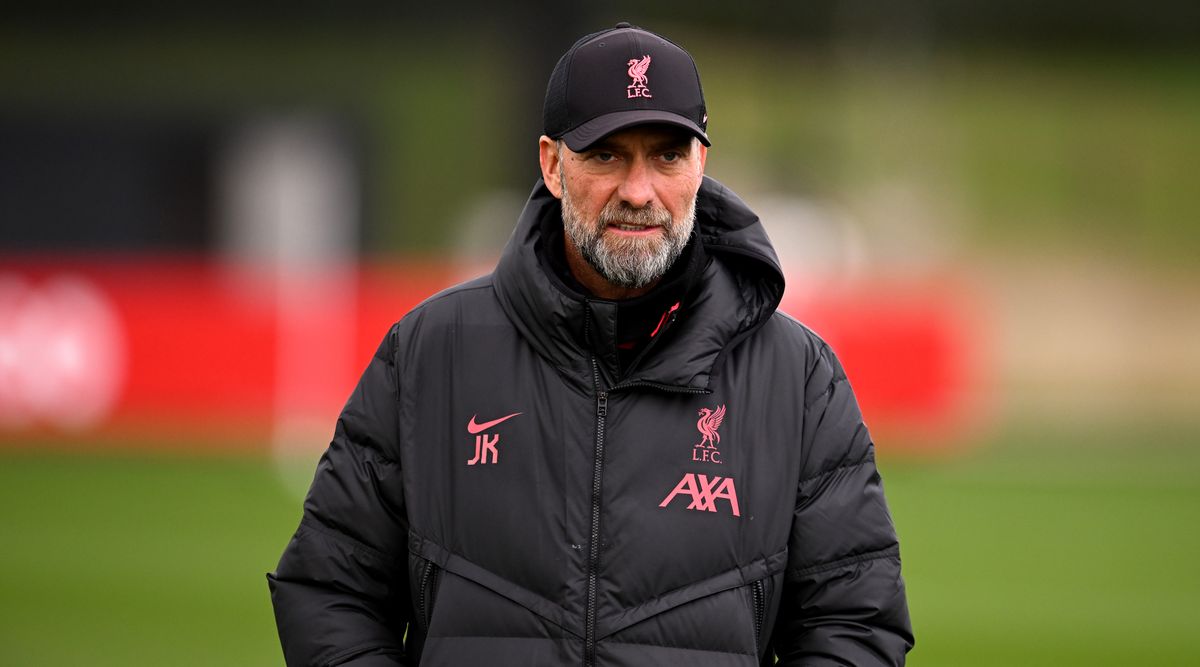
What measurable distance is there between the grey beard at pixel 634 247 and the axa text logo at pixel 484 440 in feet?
1.10

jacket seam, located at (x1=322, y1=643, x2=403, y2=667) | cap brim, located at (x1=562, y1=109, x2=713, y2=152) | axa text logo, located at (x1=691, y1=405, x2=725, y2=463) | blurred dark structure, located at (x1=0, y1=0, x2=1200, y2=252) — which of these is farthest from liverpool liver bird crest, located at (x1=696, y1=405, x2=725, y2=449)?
blurred dark structure, located at (x1=0, y1=0, x2=1200, y2=252)

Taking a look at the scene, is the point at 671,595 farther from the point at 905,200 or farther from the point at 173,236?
the point at 905,200

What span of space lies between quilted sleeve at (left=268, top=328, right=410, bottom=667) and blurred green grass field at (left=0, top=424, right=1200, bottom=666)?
510cm

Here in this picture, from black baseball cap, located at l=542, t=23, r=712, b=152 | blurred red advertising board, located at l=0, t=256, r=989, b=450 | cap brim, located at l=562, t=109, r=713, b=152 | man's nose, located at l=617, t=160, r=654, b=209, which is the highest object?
black baseball cap, located at l=542, t=23, r=712, b=152

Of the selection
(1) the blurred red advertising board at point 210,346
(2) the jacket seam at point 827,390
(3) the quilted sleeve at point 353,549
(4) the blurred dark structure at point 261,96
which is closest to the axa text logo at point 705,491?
(2) the jacket seam at point 827,390

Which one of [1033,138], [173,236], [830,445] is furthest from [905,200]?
[830,445]

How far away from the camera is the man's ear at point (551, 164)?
350cm

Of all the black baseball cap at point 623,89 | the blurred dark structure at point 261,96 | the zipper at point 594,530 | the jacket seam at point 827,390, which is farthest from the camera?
the blurred dark structure at point 261,96

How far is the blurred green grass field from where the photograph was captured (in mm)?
9047

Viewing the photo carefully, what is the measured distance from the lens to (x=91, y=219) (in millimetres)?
27688

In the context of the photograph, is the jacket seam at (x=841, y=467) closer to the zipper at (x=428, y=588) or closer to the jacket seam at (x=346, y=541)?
the zipper at (x=428, y=588)

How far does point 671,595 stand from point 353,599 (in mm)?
647

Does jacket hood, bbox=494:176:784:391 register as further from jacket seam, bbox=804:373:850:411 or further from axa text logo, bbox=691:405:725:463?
jacket seam, bbox=804:373:850:411

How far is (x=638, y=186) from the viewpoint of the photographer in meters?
3.33
